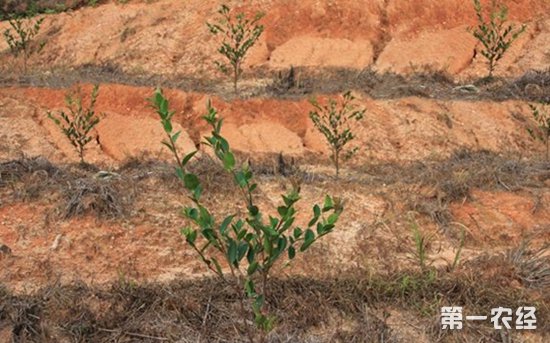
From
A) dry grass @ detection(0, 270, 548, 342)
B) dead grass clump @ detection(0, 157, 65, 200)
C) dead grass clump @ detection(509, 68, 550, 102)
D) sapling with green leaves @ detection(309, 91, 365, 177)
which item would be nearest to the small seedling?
dead grass clump @ detection(0, 157, 65, 200)

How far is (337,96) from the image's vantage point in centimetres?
965

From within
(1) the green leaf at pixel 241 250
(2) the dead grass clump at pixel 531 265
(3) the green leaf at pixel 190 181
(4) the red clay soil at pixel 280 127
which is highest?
(3) the green leaf at pixel 190 181

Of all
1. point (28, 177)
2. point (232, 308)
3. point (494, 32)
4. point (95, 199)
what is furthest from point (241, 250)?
point (494, 32)

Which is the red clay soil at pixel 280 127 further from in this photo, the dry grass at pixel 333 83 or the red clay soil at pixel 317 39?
the red clay soil at pixel 317 39

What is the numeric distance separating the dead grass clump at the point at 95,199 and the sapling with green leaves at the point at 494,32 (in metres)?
6.57

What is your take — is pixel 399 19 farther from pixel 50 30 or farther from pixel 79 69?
pixel 50 30

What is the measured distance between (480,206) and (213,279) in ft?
8.92

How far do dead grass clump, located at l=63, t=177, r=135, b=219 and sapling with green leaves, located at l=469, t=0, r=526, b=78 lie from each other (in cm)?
657

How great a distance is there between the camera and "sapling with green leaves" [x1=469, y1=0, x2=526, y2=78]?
Result: 33.0ft

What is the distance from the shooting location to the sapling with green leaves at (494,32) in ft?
33.0

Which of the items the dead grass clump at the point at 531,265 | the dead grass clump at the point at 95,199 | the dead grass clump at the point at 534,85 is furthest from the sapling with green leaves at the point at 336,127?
the dead grass clump at the point at 534,85

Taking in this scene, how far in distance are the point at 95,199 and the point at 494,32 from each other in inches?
328

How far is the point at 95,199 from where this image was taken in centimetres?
556

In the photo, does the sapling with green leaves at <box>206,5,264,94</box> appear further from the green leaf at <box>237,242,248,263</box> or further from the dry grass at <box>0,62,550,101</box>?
the green leaf at <box>237,242,248,263</box>
